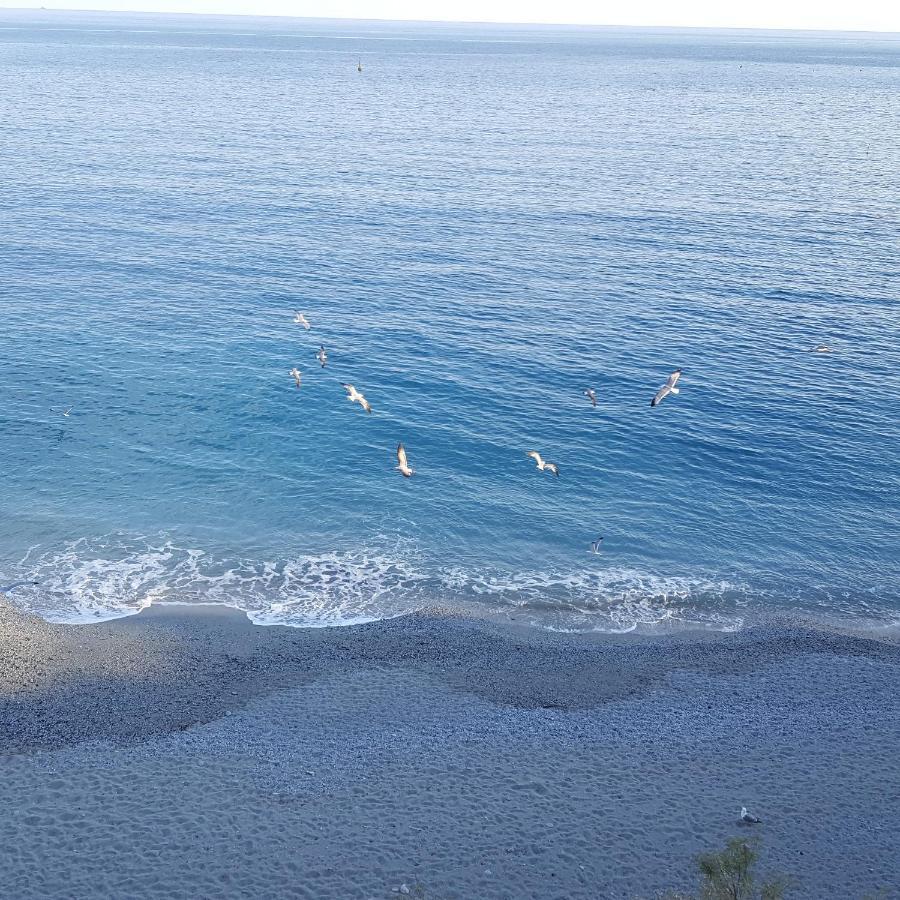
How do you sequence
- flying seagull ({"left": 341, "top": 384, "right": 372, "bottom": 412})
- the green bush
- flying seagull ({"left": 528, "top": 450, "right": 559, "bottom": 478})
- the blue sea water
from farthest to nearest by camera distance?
1. flying seagull ({"left": 528, "top": 450, "right": 559, "bottom": 478})
2. flying seagull ({"left": 341, "top": 384, "right": 372, "bottom": 412})
3. the blue sea water
4. the green bush

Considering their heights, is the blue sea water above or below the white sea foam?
above

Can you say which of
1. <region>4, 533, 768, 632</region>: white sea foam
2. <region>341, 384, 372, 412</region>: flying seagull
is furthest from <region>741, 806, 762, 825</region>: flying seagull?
<region>341, 384, 372, 412</region>: flying seagull

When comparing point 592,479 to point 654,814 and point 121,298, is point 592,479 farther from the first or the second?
point 121,298

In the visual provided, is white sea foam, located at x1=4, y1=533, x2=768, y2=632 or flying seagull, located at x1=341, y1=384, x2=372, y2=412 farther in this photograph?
flying seagull, located at x1=341, y1=384, x2=372, y2=412

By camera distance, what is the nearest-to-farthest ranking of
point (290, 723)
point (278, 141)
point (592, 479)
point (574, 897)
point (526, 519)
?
point (574, 897), point (290, 723), point (526, 519), point (592, 479), point (278, 141)

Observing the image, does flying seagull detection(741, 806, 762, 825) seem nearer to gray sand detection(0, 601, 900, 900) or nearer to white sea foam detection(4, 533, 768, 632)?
gray sand detection(0, 601, 900, 900)

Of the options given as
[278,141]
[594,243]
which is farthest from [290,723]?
[278,141]
